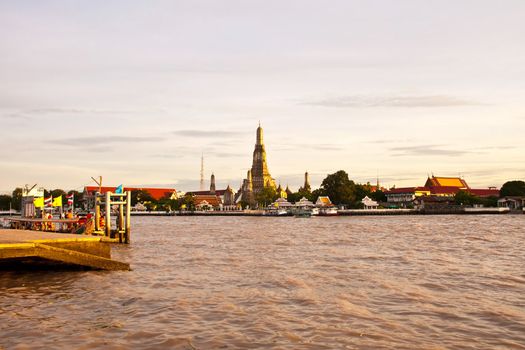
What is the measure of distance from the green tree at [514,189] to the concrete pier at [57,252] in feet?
544

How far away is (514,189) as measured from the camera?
540 feet

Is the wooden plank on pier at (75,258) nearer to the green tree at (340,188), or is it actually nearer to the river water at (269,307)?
the river water at (269,307)

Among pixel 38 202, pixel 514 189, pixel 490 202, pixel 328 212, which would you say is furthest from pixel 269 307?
pixel 490 202

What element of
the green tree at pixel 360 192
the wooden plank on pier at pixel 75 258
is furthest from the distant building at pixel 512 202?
the wooden plank on pier at pixel 75 258

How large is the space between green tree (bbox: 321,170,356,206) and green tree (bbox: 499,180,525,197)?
158 feet

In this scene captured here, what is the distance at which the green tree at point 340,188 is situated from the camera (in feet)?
522

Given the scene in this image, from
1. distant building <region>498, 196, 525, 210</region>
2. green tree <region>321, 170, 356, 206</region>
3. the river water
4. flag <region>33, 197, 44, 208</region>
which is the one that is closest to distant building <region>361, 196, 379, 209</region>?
green tree <region>321, 170, 356, 206</region>

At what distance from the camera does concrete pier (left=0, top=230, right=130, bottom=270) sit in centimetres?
1714

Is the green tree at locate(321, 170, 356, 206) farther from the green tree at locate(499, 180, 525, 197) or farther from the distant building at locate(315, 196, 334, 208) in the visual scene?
the green tree at locate(499, 180, 525, 197)

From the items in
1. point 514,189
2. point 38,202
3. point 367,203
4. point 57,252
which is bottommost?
point 57,252

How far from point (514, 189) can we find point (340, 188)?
5551 centimetres

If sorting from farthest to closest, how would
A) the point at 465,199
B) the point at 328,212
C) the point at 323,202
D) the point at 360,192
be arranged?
the point at 360,192
the point at 465,199
the point at 323,202
the point at 328,212

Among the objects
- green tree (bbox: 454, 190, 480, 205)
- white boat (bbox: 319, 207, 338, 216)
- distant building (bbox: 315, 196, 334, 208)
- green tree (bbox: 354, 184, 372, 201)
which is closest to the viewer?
white boat (bbox: 319, 207, 338, 216)

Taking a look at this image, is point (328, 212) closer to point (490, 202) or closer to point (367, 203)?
point (367, 203)
